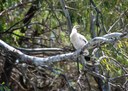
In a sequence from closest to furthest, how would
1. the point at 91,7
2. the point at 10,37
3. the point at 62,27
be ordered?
the point at 91,7 < the point at 10,37 < the point at 62,27

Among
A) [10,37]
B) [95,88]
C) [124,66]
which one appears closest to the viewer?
[124,66]

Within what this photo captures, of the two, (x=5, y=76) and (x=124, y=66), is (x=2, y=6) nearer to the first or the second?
(x=5, y=76)

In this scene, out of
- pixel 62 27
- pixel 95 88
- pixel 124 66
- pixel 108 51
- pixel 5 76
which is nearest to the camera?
pixel 108 51

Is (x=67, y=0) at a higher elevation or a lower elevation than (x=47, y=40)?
higher

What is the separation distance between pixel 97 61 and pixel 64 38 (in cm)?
376

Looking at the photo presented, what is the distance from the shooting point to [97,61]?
622 cm

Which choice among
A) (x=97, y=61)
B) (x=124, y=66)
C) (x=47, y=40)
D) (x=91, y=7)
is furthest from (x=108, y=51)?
(x=47, y=40)

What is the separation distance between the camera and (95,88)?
11.1 meters

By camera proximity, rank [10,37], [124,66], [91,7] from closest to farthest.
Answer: [124,66] < [91,7] < [10,37]

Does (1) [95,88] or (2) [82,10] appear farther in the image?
(1) [95,88]

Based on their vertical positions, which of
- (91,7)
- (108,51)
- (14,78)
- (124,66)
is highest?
(91,7)

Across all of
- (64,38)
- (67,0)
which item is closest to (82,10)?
(67,0)

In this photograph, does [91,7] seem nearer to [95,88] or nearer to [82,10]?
[82,10]

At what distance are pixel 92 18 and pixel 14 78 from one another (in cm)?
316
